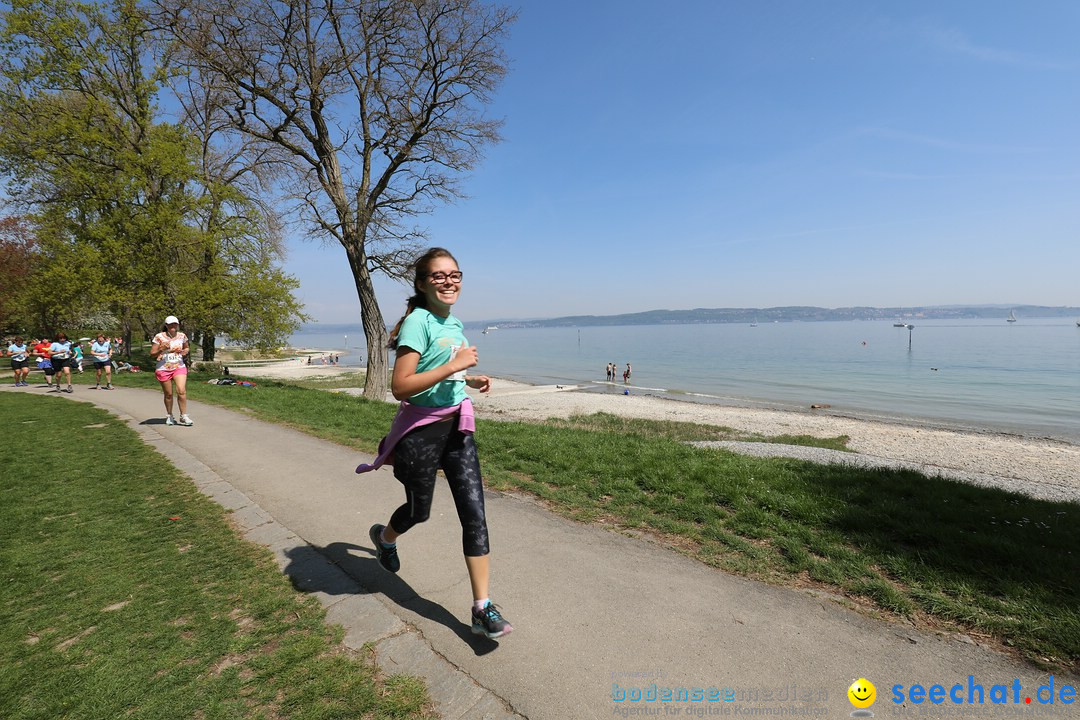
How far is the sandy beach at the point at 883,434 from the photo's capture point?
11914mm

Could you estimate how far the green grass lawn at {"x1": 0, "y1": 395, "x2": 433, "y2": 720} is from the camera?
2.28 meters

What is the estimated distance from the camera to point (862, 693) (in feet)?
7.74

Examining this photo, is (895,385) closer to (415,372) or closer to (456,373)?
Answer: (456,373)

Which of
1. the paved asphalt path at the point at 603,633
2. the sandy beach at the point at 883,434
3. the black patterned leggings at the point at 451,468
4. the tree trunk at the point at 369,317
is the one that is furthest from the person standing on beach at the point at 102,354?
the black patterned leggings at the point at 451,468

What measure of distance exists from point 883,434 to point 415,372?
67.3 ft

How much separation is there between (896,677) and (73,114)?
27.4 meters

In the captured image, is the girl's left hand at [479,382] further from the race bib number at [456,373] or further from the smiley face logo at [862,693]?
the smiley face logo at [862,693]

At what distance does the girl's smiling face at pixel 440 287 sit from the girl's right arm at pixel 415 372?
35cm

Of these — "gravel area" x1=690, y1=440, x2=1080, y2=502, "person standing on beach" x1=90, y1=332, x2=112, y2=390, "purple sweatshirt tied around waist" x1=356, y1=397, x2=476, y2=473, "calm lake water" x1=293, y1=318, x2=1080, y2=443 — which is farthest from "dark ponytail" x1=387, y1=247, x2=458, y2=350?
"calm lake water" x1=293, y1=318, x2=1080, y2=443

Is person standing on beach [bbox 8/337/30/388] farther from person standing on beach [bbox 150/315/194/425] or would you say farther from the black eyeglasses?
the black eyeglasses

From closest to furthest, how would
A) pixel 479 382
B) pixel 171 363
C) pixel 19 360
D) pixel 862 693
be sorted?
1. pixel 862 693
2. pixel 479 382
3. pixel 171 363
4. pixel 19 360

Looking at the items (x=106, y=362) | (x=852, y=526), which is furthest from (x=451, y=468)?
(x=106, y=362)

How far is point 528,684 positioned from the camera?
2418 mm

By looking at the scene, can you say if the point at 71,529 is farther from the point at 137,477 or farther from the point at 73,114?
the point at 73,114
